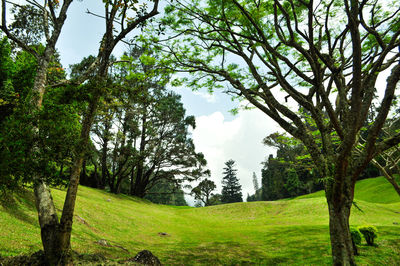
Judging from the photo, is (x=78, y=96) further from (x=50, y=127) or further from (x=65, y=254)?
(x=65, y=254)

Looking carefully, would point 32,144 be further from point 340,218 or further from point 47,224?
point 340,218

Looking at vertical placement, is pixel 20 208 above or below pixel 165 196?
above

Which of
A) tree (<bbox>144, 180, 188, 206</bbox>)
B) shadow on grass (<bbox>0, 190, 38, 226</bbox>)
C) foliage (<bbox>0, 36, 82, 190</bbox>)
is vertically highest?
foliage (<bbox>0, 36, 82, 190</bbox>)

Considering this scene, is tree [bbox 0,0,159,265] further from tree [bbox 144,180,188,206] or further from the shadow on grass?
tree [bbox 144,180,188,206]

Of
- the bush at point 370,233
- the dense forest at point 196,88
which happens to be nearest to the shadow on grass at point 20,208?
the dense forest at point 196,88

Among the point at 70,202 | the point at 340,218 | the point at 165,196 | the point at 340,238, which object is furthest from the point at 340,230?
the point at 165,196

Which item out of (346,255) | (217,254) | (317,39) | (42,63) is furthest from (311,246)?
(42,63)

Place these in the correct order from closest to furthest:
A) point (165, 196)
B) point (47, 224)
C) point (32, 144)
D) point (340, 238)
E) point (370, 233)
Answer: point (32, 144) → point (47, 224) → point (340, 238) → point (370, 233) → point (165, 196)

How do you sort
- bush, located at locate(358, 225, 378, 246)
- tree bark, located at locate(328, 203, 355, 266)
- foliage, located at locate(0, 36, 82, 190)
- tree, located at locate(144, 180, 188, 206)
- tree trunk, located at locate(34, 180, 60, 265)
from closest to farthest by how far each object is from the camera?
1. foliage, located at locate(0, 36, 82, 190)
2. tree trunk, located at locate(34, 180, 60, 265)
3. tree bark, located at locate(328, 203, 355, 266)
4. bush, located at locate(358, 225, 378, 246)
5. tree, located at locate(144, 180, 188, 206)

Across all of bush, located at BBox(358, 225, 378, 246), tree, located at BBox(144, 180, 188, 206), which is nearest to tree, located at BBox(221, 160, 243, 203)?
tree, located at BBox(144, 180, 188, 206)

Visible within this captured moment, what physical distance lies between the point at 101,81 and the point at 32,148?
2.56m

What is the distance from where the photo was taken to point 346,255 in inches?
230

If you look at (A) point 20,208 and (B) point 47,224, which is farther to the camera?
(A) point 20,208

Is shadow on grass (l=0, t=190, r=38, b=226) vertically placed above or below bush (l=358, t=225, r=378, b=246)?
above
